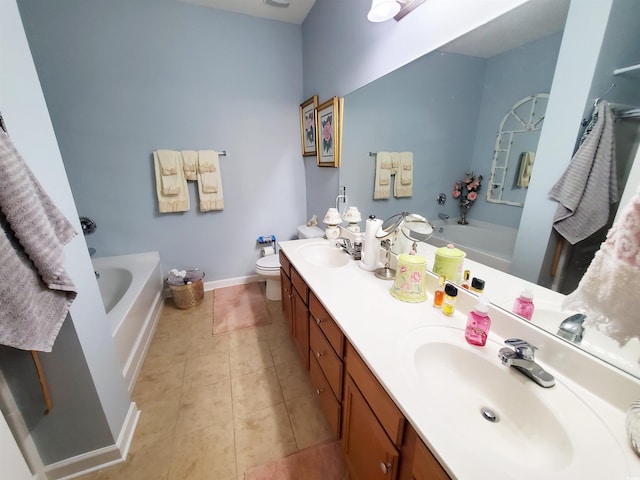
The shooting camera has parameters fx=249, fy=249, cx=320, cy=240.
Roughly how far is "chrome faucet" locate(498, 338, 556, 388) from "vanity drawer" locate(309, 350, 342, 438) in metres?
0.68

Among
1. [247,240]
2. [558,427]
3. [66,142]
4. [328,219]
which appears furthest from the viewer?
[247,240]

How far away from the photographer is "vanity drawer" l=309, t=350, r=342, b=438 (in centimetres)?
109

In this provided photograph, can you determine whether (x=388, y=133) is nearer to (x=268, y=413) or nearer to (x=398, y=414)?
(x=398, y=414)

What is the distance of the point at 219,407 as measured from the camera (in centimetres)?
141

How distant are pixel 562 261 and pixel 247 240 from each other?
252cm

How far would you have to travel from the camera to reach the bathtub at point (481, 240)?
35.7 inches

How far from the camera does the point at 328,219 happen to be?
1858mm

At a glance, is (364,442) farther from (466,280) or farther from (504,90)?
(504,90)

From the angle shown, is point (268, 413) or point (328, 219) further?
point (328, 219)

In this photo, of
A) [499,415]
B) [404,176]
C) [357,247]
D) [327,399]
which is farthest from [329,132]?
[499,415]

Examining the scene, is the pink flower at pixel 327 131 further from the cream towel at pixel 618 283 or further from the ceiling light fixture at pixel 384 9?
the cream towel at pixel 618 283

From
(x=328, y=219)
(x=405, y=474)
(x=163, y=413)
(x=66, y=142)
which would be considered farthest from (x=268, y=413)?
(x=66, y=142)

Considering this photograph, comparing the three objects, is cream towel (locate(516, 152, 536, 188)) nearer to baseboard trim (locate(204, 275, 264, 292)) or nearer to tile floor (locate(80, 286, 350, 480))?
tile floor (locate(80, 286, 350, 480))

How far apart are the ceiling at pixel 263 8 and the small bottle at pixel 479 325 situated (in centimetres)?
254
